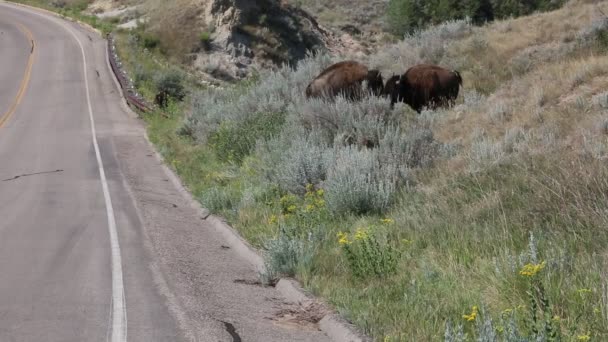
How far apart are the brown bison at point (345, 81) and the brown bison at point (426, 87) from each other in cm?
44

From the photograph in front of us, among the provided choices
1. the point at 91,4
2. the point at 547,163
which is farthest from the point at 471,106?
the point at 91,4

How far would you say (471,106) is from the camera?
18.5 m

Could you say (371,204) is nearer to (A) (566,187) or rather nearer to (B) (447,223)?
(B) (447,223)

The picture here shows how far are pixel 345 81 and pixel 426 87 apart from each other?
2.08 meters

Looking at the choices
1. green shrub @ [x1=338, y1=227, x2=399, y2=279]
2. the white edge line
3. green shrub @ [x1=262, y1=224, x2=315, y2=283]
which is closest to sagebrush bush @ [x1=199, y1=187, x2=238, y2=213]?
the white edge line

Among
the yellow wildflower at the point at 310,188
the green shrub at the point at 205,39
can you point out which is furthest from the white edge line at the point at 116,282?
the green shrub at the point at 205,39

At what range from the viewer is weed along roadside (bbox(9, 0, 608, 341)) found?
662 centimetres

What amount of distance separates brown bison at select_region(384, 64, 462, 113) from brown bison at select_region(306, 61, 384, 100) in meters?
0.44

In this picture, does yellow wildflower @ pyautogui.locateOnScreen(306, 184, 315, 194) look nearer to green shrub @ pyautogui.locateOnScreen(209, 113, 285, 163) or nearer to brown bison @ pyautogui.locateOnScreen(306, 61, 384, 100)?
green shrub @ pyautogui.locateOnScreen(209, 113, 285, 163)

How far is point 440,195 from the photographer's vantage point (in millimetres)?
10336

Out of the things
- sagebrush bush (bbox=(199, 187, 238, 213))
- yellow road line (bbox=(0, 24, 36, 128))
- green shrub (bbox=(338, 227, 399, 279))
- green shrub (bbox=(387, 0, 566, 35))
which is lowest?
yellow road line (bbox=(0, 24, 36, 128))

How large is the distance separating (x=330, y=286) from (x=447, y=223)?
1679 mm

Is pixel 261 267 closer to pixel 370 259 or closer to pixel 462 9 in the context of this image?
pixel 370 259

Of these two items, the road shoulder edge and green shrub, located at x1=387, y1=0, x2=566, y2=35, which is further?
green shrub, located at x1=387, y1=0, x2=566, y2=35
